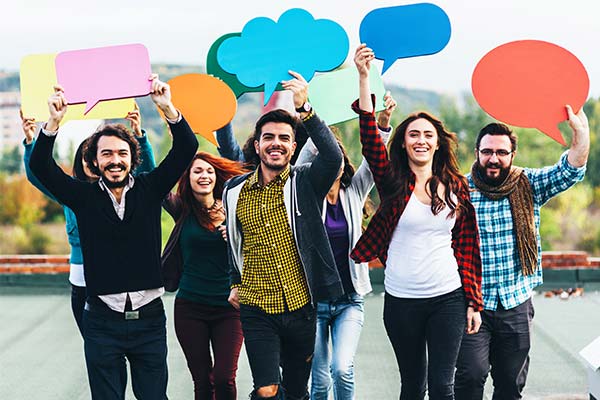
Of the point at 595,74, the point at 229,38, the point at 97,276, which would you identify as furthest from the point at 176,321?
the point at 595,74

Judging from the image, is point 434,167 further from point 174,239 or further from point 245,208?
point 174,239

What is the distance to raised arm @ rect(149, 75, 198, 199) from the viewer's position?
3670mm

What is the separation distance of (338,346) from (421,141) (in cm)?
107

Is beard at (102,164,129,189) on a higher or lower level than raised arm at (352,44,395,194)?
lower

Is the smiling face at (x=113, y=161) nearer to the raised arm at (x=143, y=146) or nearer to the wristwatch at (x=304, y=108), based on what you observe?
the raised arm at (x=143, y=146)

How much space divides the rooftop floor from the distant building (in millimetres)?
11024

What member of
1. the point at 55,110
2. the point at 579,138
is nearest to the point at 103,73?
the point at 55,110

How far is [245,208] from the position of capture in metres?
3.77

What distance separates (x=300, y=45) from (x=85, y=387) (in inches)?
120

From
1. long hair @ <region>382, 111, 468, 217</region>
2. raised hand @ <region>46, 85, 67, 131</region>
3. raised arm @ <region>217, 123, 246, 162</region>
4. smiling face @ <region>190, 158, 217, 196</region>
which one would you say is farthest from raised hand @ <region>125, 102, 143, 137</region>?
long hair @ <region>382, 111, 468, 217</region>

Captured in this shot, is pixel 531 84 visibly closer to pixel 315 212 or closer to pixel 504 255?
pixel 504 255

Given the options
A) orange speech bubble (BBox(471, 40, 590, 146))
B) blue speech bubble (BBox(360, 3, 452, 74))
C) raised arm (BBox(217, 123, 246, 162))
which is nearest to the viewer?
orange speech bubble (BBox(471, 40, 590, 146))

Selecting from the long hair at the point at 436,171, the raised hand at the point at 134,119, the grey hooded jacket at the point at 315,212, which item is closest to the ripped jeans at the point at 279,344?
the grey hooded jacket at the point at 315,212

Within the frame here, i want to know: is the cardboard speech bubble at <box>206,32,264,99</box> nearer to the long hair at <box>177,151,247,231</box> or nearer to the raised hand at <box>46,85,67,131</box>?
the long hair at <box>177,151,247,231</box>
